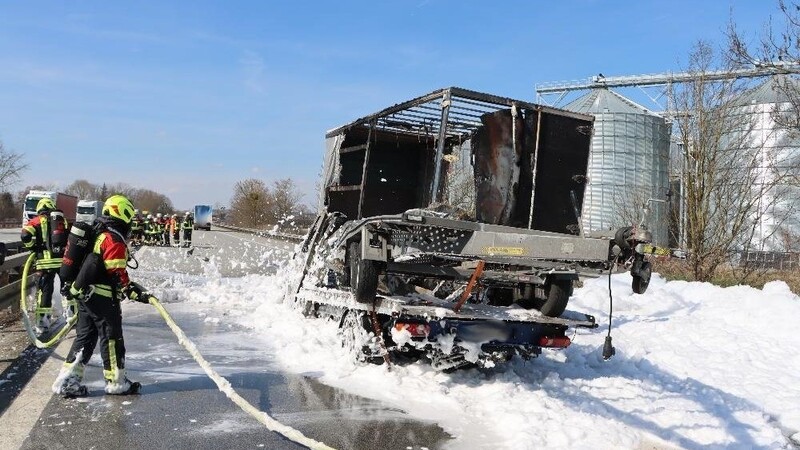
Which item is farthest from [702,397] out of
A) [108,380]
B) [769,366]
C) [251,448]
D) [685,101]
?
[685,101]

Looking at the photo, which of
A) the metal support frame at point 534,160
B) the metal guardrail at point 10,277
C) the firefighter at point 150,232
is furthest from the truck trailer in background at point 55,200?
the metal support frame at point 534,160

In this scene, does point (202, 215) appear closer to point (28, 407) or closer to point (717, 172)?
point (717, 172)

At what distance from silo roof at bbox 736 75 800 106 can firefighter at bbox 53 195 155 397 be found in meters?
12.4

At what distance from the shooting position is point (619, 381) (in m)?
7.04

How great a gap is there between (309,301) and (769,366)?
6.12m

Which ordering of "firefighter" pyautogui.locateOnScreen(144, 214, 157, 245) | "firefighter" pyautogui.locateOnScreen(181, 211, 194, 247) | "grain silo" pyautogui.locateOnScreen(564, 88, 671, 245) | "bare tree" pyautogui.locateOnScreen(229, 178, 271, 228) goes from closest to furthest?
"grain silo" pyautogui.locateOnScreen(564, 88, 671, 245) < "firefighter" pyautogui.locateOnScreen(181, 211, 194, 247) < "firefighter" pyautogui.locateOnScreen(144, 214, 157, 245) < "bare tree" pyautogui.locateOnScreen(229, 178, 271, 228)

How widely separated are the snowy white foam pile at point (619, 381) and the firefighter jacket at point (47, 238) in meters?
2.78

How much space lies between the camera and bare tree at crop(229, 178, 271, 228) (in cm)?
6048

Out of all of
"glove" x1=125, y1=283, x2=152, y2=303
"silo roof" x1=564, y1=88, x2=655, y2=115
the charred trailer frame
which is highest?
"silo roof" x1=564, y1=88, x2=655, y2=115

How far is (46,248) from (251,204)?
182 feet

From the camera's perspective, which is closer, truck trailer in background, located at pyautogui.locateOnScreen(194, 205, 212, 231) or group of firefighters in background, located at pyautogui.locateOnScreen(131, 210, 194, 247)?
group of firefighters in background, located at pyautogui.locateOnScreen(131, 210, 194, 247)

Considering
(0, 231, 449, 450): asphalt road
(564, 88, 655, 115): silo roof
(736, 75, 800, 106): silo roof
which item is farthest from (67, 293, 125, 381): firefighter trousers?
(564, 88, 655, 115): silo roof

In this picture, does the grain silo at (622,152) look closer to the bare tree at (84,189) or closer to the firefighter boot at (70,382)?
the firefighter boot at (70,382)

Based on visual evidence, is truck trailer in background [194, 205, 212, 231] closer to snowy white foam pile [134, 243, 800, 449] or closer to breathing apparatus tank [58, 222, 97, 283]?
snowy white foam pile [134, 243, 800, 449]
